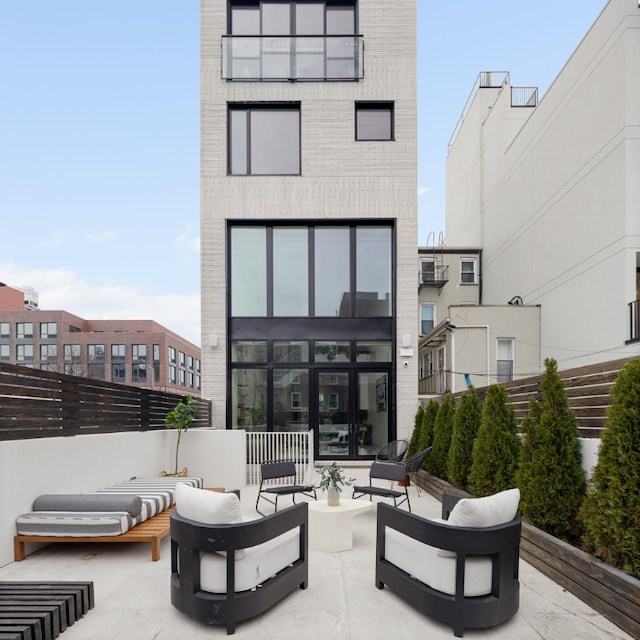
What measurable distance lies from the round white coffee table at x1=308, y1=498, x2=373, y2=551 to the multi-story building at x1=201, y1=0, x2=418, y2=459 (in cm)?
609

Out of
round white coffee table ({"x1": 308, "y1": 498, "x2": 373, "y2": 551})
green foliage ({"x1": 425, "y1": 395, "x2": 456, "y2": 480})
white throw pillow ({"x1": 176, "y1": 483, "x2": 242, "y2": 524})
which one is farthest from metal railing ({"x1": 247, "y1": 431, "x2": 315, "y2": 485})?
white throw pillow ({"x1": 176, "y1": 483, "x2": 242, "y2": 524})

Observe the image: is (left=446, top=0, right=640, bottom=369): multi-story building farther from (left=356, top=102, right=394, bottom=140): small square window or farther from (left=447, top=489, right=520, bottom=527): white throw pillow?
(left=447, top=489, right=520, bottom=527): white throw pillow

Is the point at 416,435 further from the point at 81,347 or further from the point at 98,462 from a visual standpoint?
the point at 81,347

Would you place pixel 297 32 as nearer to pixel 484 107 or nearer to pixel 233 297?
pixel 233 297

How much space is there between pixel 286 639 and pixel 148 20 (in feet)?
53.1

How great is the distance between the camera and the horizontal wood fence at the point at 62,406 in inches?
186

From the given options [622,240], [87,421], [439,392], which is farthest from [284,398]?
[622,240]

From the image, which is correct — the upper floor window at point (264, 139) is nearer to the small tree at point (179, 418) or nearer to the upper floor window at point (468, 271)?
the small tree at point (179, 418)

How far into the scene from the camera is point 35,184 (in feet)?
102

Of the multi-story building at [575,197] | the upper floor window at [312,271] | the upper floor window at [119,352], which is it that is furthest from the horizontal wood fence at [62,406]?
the upper floor window at [119,352]

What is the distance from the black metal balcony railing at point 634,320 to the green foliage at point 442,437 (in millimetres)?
5343

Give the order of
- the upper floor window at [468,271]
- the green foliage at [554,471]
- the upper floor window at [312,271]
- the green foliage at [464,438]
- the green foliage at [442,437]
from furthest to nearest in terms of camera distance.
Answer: the upper floor window at [468,271], the upper floor window at [312,271], the green foliage at [442,437], the green foliage at [464,438], the green foliage at [554,471]

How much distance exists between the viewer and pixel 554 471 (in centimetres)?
454

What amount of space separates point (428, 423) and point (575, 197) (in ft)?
27.3
